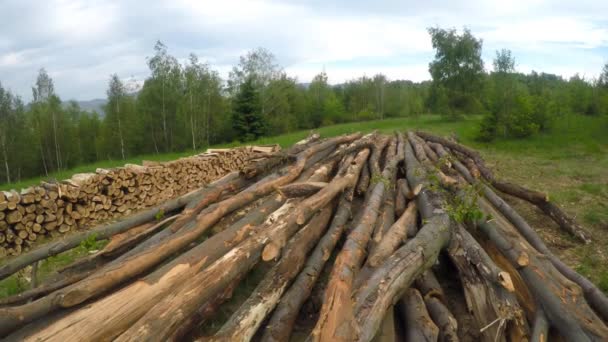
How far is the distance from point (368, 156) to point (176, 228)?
487 cm

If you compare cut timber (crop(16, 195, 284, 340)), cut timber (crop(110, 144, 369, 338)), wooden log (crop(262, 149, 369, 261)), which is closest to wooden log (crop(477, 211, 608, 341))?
wooden log (crop(262, 149, 369, 261))

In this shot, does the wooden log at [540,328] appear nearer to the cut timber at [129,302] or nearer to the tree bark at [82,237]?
the cut timber at [129,302]

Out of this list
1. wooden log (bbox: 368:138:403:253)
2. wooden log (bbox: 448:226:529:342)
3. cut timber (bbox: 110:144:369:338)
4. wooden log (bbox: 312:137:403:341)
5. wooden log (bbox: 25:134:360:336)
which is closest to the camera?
wooden log (bbox: 312:137:403:341)

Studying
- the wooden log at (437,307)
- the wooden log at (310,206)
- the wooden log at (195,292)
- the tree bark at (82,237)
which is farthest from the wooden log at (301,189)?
the wooden log at (437,307)

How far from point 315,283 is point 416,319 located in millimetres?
1086

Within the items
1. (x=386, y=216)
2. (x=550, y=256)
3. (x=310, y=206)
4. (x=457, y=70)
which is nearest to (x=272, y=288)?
(x=310, y=206)

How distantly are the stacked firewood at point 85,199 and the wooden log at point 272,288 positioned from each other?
3208 millimetres

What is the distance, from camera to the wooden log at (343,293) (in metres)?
2.02

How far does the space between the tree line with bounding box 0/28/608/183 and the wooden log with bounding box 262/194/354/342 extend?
15.3 m

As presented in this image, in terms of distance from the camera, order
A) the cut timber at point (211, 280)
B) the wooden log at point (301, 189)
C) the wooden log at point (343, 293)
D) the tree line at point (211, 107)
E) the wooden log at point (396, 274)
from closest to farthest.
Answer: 1. the wooden log at point (343, 293)
2. the cut timber at point (211, 280)
3. the wooden log at point (396, 274)
4. the wooden log at point (301, 189)
5. the tree line at point (211, 107)

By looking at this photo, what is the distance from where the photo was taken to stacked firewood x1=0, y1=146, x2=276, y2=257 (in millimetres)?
6004

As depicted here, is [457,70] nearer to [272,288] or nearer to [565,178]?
[565,178]

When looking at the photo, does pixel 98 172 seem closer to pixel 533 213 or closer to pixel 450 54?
pixel 533 213

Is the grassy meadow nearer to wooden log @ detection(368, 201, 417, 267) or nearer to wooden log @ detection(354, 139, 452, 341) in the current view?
wooden log @ detection(354, 139, 452, 341)
